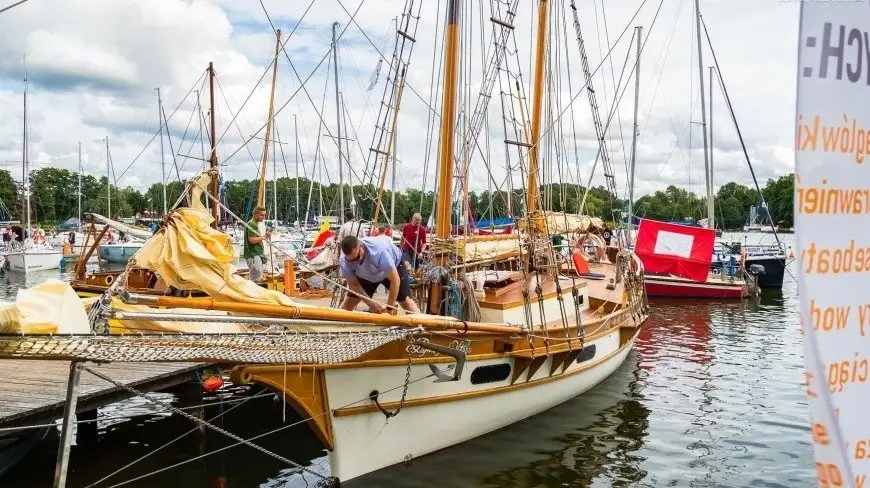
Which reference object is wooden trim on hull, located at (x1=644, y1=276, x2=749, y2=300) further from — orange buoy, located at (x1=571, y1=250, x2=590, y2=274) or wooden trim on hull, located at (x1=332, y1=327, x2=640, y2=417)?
wooden trim on hull, located at (x1=332, y1=327, x2=640, y2=417)

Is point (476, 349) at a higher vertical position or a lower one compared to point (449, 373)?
higher

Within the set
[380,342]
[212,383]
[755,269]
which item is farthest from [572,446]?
[755,269]

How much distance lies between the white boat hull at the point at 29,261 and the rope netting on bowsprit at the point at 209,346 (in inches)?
1460

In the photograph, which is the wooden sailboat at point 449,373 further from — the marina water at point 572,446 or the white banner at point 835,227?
the white banner at point 835,227

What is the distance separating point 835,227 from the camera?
71.2 inches

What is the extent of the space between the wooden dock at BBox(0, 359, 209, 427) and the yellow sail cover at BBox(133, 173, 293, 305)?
79.9 inches

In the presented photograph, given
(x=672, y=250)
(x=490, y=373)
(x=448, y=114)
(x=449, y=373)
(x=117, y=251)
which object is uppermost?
(x=448, y=114)

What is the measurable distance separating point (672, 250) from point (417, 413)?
19.2 meters

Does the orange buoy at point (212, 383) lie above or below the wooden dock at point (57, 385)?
below

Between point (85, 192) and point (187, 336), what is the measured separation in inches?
4313

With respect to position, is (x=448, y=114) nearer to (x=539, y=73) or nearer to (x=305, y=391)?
(x=305, y=391)

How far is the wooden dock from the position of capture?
699 cm

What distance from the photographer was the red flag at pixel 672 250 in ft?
81.8

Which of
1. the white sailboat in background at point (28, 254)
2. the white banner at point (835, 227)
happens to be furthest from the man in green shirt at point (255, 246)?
the white sailboat in background at point (28, 254)
